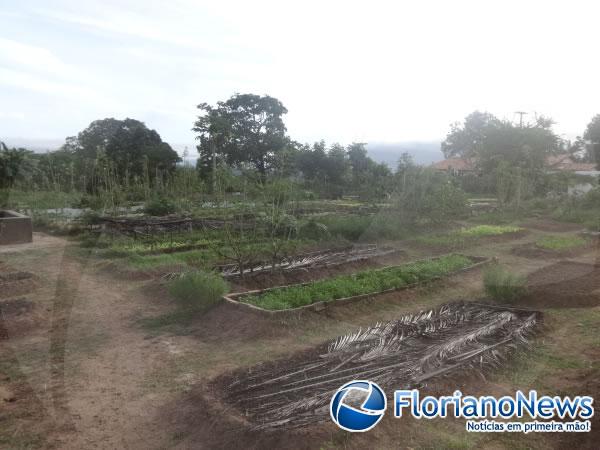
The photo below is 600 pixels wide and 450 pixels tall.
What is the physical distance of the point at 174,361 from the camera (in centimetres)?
485

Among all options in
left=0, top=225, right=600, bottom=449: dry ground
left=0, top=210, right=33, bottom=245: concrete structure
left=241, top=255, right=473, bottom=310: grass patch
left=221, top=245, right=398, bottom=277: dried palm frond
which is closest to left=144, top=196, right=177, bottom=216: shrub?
left=0, top=210, right=33, bottom=245: concrete structure

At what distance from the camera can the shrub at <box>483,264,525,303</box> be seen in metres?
6.69

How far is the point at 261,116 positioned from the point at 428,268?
2015 centimetres

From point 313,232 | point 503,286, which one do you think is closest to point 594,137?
point 313,232

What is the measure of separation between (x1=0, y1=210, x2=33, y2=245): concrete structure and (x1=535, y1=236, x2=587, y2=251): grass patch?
450 inches

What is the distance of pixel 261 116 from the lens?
87.8 ft

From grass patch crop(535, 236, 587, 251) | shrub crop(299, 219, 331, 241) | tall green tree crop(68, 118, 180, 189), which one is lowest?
grass patch crop(535, 236, 587, 251)

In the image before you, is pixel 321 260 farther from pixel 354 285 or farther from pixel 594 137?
pixel 594 137

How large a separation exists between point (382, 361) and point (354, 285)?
8.06ft

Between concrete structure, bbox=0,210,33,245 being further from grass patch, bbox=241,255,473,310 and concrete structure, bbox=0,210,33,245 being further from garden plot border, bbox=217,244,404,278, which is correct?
grass patch, bbox=241,255,473,310

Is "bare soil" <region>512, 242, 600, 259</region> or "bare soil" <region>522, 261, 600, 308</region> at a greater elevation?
"bare soil" <region>512, 242, 600, 259</region>

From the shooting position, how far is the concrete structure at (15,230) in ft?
37.2

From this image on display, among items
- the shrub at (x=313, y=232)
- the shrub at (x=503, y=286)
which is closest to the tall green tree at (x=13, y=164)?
the shrub at (x=313, y=232)

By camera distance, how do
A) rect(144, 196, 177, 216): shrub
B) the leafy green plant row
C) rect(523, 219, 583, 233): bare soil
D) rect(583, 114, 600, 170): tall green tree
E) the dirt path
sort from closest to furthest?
the dirt path < the leafy green plant row < rect(523, 219, 583, 233): bare soil < rect(144, 196, 177, 216): shrub < rect(583, 114, 600, 170): tall green tree
